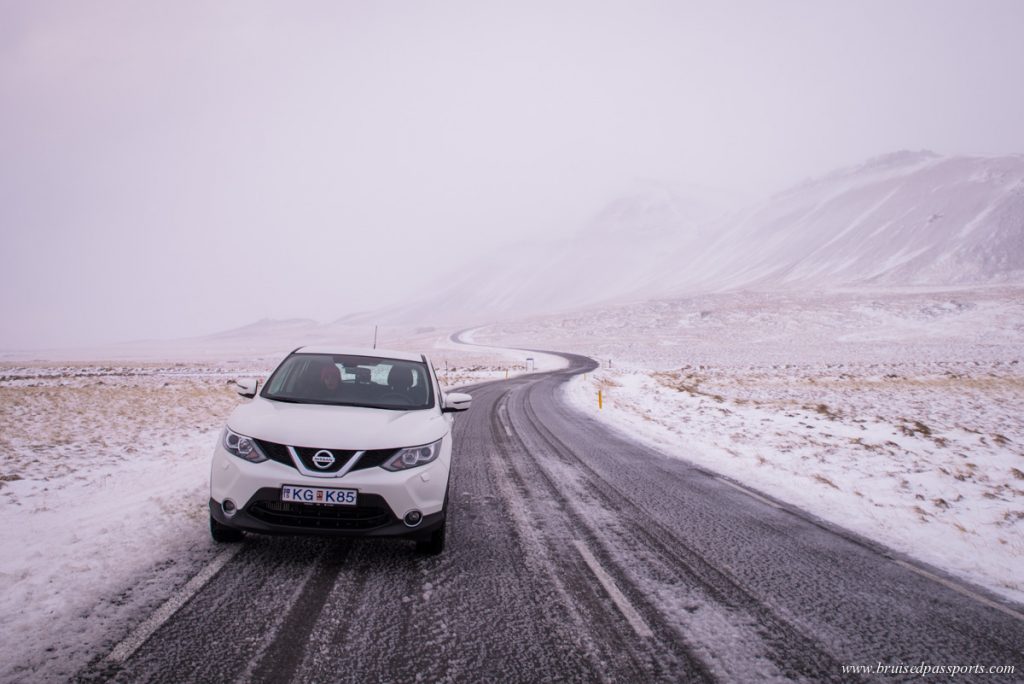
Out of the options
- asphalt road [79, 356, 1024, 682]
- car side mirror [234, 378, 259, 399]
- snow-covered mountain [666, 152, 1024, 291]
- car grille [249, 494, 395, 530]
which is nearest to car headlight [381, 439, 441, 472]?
car grille [249, 494, 395, 530]

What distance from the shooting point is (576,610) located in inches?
143

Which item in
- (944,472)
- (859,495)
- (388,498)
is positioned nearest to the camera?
(388,498)

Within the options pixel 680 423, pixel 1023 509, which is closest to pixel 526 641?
pixel 1023 509

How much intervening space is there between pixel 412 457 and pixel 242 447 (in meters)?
1.42

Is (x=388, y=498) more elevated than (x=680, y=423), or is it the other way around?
(x=388, y=498)

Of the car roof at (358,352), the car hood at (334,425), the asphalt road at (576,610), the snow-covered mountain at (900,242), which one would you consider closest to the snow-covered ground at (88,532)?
the asphalt road at (576,610)

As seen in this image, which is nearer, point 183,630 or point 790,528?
point 183,630

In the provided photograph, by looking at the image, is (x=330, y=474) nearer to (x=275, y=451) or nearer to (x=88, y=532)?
(x=275, y=451)

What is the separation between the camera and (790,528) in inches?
233

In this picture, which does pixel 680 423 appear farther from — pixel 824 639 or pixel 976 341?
pixel 976 341

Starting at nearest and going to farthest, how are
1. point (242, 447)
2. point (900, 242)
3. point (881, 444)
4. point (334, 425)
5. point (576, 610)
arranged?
point (576, 610) → point (242, 447) → point (334, 425) → point (881, 444) → point (900, 242)

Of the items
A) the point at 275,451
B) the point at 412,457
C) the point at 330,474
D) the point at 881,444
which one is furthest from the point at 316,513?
the point at 881,444

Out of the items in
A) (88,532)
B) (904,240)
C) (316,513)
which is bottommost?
(88,532)

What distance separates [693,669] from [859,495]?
6.03 m
